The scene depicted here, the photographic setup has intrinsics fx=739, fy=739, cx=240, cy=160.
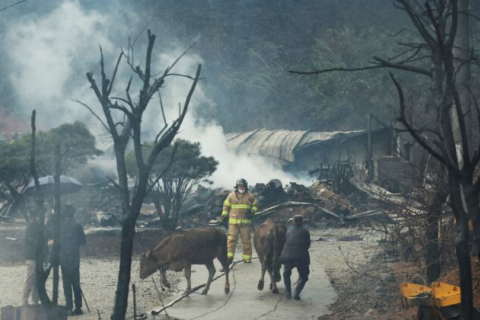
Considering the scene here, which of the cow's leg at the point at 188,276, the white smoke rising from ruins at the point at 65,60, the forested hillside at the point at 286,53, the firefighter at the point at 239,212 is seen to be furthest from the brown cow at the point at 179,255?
the white smoke rising from ruins at the point at 65,60

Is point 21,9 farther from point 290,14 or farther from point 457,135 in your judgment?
point 457,135

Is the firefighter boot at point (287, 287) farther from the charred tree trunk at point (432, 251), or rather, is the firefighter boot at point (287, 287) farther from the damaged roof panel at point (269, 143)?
the damaged roof panel at point (269, 143)

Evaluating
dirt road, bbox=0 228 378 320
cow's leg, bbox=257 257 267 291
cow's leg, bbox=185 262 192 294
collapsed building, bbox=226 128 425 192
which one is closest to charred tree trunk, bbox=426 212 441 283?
dirt road, bbox=0 228 378 320

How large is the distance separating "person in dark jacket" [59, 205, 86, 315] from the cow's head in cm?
113

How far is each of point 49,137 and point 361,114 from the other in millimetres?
22720

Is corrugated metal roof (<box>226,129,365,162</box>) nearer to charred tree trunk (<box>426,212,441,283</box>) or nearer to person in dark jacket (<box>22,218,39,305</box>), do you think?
charred tree trunk (<box>426,212,441,283</box>)

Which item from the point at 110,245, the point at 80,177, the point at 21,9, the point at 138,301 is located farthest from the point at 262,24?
the point at 138,301

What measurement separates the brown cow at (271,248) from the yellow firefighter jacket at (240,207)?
7.06ft

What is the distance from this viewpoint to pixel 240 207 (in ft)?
50.8

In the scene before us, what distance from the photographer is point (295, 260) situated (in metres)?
12.0

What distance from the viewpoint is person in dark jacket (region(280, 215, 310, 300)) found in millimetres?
12047

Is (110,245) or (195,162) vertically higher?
(195,162)

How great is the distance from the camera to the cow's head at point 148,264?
41.5ft

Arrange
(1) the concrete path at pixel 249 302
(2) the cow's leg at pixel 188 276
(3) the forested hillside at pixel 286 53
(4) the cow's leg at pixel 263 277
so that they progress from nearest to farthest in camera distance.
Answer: (1) the concrete path at pixel 249 302
(2) the cow's leg at pixel 188 276
(4) the cow's leg at pixel 263 277
(3) the forested hillside at pixel 286 53
